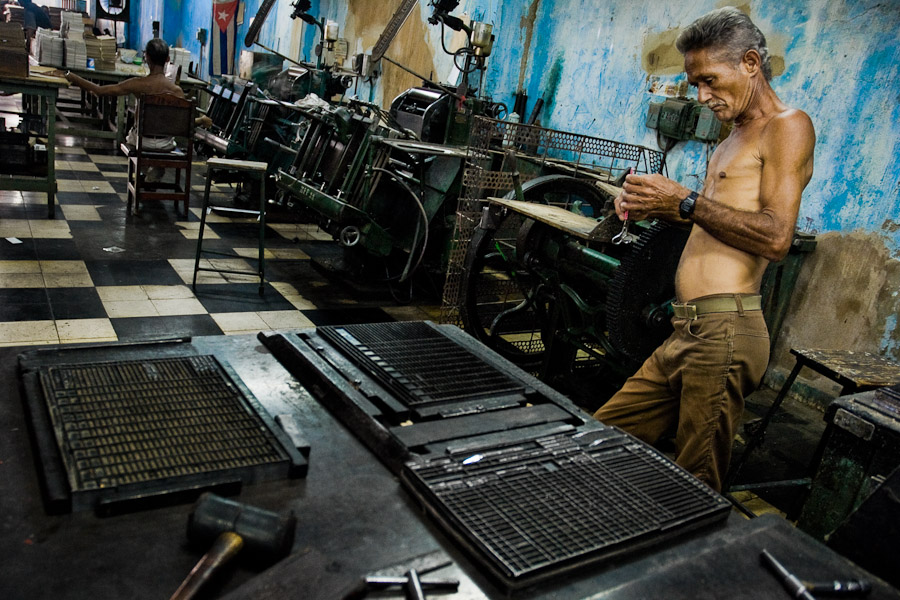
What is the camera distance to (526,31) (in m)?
6.53

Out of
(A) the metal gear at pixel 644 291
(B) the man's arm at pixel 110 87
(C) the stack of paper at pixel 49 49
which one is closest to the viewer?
(A) the metal gear at pixel 644 291

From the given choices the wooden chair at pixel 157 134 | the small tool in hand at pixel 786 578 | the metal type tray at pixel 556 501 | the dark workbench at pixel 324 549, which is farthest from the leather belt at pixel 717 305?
the wooden chair at pixel 157 134

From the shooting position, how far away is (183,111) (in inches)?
223

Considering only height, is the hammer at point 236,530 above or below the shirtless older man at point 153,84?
below

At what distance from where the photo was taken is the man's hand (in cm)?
212

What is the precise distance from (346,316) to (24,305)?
5.92ft

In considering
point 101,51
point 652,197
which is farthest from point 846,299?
point 101,51

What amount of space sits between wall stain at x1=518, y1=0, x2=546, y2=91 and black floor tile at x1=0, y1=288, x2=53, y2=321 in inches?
179

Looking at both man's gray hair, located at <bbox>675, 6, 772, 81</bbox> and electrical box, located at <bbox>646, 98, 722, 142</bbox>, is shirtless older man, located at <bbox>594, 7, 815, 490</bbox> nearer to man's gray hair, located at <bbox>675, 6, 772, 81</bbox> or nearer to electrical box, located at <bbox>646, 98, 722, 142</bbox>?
man's gray hair, located at <bbox>675, 6, 772, 81</bbox>

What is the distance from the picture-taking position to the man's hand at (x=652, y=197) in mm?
2117

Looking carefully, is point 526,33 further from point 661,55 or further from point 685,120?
point 685,120

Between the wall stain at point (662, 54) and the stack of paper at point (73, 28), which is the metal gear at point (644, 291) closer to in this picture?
the wall stain at point (662, 54)

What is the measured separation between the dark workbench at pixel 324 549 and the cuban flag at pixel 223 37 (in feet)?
42.0

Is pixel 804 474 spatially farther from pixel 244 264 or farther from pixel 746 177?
pixel 244 264
